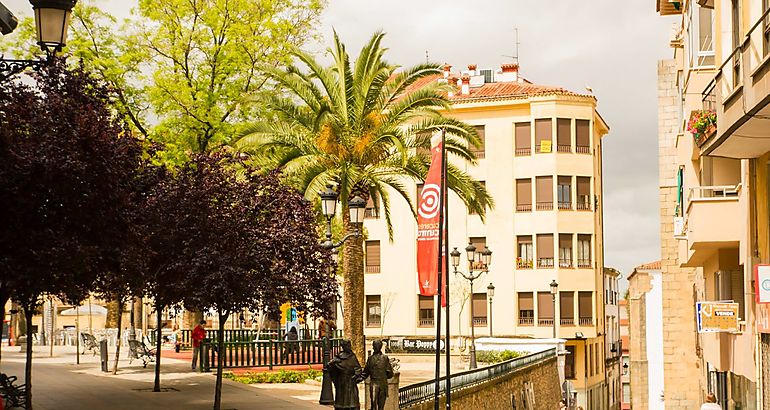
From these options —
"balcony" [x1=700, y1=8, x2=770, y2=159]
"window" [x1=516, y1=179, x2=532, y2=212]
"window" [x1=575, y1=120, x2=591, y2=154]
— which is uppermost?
"window" [x1=575, y1=120, x2=591, y2=154]

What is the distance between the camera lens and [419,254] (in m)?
19.4

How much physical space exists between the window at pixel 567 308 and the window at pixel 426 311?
277 inches

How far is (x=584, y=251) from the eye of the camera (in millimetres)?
55500

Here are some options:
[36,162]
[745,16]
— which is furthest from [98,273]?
[745,16]

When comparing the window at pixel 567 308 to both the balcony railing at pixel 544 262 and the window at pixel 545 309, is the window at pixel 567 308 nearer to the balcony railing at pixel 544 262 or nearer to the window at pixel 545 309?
the window at pixel 545 309

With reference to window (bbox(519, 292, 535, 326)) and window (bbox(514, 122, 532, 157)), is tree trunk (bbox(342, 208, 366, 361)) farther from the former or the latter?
window (bbox(514, 122, 532, 157))

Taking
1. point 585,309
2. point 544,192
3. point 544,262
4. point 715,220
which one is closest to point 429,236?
point 715,220

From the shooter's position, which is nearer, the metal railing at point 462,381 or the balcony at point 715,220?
the balcony at point 715,220

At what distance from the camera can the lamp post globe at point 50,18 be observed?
456 inches

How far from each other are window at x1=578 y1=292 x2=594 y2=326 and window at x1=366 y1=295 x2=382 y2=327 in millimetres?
10898

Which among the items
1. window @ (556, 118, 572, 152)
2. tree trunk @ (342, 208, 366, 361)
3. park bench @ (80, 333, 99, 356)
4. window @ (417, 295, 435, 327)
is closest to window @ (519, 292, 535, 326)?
window @ (417, 295, 435, 327)

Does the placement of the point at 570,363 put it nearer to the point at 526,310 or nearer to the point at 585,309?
the point at 585,309

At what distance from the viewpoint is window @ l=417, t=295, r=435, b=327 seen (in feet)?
188

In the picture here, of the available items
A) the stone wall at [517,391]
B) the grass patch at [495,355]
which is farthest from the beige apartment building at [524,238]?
the grass patch at [495,355]
